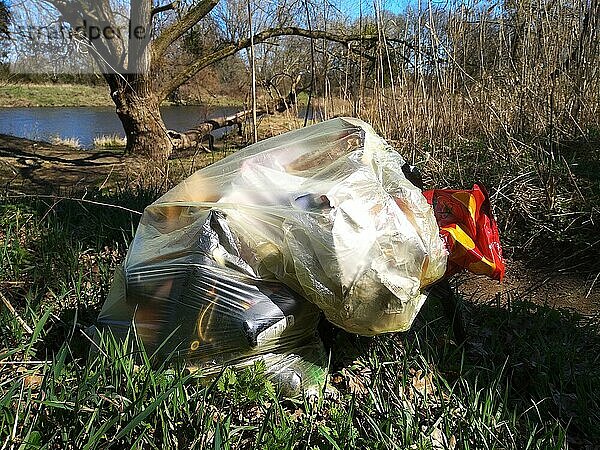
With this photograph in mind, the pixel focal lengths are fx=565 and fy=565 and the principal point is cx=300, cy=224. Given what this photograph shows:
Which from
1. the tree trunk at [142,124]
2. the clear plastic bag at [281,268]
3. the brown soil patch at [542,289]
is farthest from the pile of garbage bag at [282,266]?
the tree trunk at [142,124]

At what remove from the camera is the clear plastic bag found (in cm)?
167

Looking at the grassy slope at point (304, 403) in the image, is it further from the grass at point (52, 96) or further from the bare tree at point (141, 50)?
the grass at point (52, 96)

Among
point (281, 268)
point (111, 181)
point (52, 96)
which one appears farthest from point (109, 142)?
point (52, 96)

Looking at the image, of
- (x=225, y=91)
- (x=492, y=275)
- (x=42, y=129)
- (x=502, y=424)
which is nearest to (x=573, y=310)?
(x=492, y=275)

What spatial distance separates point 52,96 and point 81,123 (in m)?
11.9

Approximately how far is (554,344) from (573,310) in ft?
2.19

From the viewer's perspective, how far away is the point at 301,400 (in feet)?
5.78

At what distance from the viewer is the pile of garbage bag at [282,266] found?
5.47 feet

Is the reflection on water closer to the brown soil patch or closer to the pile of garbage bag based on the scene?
the brown soil patch

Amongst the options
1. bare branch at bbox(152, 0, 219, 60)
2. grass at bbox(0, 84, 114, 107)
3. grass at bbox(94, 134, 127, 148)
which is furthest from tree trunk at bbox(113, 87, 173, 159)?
grass at bbox(0, 84, 114, 107)

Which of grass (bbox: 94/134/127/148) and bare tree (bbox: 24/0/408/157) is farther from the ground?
bare tree (bbox: 24/0/408/157)

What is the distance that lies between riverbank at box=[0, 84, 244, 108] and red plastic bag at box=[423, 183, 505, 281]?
2445 cm

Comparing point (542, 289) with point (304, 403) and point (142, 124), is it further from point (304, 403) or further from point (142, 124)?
point (142, 124)

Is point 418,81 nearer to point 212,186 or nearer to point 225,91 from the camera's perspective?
point 212,186
